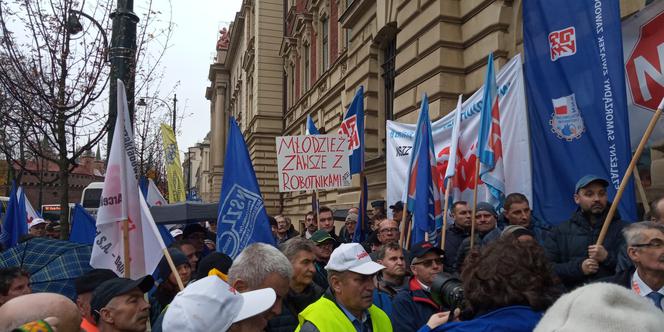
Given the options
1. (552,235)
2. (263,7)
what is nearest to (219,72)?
(263,7)

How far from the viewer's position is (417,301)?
351 centimetres

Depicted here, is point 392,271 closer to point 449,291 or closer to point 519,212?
point 519,212

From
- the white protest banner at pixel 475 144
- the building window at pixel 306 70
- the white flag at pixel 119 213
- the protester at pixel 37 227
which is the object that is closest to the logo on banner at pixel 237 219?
the white flag at pixel 119 213

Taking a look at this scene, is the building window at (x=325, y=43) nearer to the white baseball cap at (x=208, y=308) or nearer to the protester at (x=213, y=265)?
the protester at (x=213, y=265)

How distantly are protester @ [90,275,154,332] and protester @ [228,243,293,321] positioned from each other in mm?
521

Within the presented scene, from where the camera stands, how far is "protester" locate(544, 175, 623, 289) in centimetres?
396

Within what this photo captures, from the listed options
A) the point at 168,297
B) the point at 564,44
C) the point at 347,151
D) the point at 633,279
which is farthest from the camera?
the point at 347,151

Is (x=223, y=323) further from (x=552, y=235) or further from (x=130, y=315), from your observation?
(x=552, y=235)

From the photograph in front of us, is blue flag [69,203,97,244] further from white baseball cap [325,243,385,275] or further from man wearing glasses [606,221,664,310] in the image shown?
man wearing glasses [606,221,664,310]

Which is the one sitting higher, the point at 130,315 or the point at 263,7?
the point at 263,7

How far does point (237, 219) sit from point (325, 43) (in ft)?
52.0

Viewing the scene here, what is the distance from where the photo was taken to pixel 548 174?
519 cm

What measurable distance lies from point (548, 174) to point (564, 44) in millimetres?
1211

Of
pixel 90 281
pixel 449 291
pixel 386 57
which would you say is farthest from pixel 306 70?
pixel 449 291
